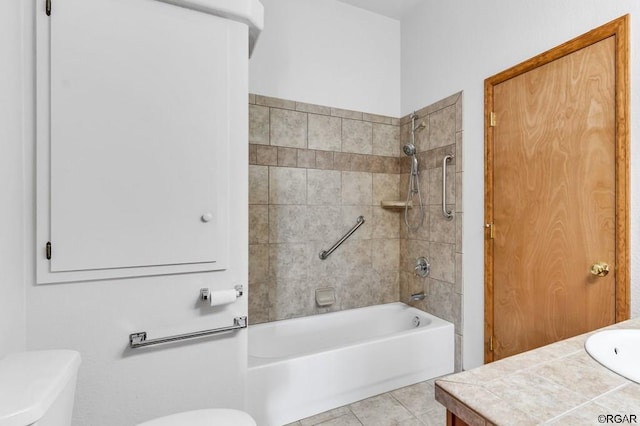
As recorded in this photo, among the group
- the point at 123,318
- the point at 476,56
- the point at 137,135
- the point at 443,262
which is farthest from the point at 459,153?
the point at 123,318

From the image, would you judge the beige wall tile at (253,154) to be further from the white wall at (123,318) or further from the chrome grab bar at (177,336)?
the chrome grab bar at (177,336)

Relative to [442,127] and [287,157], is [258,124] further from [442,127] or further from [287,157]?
[442,127]

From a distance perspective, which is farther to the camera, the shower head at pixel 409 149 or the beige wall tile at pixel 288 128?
the shower head at pixel 409 149

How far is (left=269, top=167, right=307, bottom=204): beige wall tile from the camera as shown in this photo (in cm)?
241

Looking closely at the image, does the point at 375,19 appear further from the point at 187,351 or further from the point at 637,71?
the point at 187,351

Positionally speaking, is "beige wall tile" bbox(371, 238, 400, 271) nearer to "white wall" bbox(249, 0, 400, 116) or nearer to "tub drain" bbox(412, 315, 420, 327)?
"tub drain" bbox(412, 315, 420, 327)

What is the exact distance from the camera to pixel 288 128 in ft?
8.09

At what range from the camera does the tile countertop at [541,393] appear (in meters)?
0.62

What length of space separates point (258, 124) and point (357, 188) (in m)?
1.00

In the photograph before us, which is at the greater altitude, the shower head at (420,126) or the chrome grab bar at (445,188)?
the shower head at (420,126)

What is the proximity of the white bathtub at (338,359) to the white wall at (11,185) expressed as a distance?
104cm

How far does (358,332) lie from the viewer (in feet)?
8.74

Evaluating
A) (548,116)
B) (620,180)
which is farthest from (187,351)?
(548,116)

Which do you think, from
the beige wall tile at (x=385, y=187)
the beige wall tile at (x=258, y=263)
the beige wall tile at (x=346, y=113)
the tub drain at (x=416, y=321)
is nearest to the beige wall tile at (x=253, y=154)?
the beige wall tile at (x=258, y=263)
